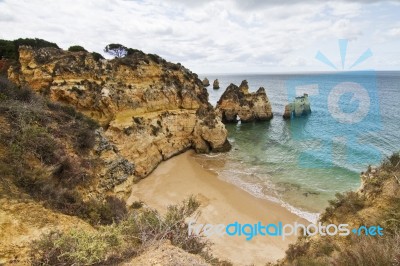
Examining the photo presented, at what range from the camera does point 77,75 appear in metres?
22.5

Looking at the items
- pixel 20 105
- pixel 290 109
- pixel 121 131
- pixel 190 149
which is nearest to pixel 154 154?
pixel 121 131

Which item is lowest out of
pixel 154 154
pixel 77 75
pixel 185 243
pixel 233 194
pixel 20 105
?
pixel 233 194

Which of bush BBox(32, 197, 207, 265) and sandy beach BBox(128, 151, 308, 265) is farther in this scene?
sandy beach BBox(128, 151, 308, 265)

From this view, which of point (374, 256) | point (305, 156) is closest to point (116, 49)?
point (305, 156)

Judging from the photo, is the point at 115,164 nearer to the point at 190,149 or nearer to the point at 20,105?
the point at 20,105

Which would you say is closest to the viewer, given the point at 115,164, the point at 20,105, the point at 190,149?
the point at 20,105

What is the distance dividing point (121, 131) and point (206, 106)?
12.0 metres

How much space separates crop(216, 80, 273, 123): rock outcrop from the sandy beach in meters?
22.6

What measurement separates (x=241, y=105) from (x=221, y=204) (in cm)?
2980

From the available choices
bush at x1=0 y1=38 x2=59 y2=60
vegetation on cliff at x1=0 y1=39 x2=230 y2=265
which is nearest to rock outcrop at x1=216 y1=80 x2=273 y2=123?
vegetation on cliff at x1=0 y1=39 x2=230 y2=265

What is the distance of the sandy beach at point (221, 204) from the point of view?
1395 cm

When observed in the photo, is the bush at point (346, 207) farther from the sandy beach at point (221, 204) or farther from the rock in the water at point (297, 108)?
the rock in the water at point (297, 108)

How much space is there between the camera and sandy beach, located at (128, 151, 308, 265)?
14.0m

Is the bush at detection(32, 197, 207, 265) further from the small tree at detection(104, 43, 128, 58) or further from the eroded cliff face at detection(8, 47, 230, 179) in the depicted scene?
the small tree at detection(104, 43, 128, 58)
